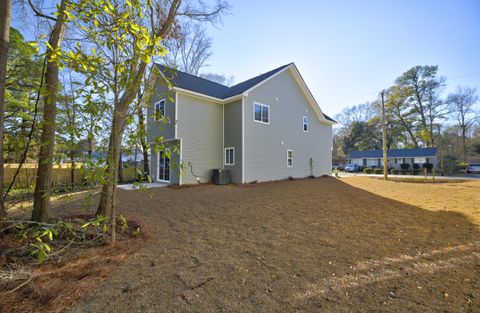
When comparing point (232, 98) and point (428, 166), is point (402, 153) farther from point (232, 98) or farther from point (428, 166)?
point (232, 98)

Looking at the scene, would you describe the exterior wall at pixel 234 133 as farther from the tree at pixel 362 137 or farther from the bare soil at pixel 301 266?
the tree at pixel 362 137

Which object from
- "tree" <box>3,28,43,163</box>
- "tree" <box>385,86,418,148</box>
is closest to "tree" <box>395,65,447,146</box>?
"tree" <box>385,86,418,148</box>

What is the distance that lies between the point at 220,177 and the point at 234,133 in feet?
9.04

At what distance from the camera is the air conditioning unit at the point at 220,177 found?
11.2 metres

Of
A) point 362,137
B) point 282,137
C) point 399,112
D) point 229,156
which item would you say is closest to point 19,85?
point 229,156

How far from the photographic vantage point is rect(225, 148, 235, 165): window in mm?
11867

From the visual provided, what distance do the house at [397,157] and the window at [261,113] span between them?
29.3 meters

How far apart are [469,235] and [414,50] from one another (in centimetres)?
1326

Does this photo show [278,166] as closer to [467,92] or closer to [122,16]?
[122,16]

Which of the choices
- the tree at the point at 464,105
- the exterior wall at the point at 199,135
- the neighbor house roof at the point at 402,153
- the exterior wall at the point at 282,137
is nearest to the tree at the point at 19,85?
the exterior wall at the point at 199,135

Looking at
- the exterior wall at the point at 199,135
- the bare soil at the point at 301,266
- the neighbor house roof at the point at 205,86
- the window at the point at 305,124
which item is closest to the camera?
the bare soil at the point at 301,266

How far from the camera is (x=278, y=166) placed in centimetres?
1356

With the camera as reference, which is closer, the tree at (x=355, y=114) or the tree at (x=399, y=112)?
the tree at (x=399, y=112)

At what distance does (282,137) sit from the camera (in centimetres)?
1394
